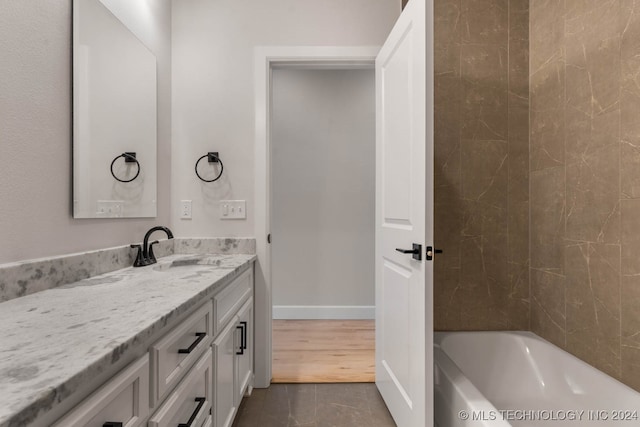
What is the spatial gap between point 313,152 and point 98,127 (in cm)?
212

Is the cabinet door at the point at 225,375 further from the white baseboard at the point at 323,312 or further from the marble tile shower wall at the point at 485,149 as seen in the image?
the white baseboard at the point at 323,312

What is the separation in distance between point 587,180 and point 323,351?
203cm

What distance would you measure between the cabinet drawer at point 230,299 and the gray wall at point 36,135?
23.6 inches

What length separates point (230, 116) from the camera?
2168 mm

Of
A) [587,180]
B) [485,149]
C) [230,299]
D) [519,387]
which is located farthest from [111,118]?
[519,387]

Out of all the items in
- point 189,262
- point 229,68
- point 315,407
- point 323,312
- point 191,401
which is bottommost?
point 315,407

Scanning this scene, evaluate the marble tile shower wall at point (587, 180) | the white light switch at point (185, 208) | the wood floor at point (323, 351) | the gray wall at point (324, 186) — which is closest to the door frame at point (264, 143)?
the wood floor at point (323, 351)

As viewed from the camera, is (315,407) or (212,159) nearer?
(315,407)

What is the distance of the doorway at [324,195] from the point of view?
3367 mm

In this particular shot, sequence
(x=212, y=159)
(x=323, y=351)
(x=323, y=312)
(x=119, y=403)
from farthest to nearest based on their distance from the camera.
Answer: (x=323, y=312) → (x=323, y=351) → (x=212, y=159) → (x=119, y=403)

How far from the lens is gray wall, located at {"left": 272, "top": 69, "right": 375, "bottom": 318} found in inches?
Result: 133

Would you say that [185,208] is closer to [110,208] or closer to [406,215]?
[110,208]

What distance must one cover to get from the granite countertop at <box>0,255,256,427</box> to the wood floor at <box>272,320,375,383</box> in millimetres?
1251

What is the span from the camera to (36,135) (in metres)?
1.16
